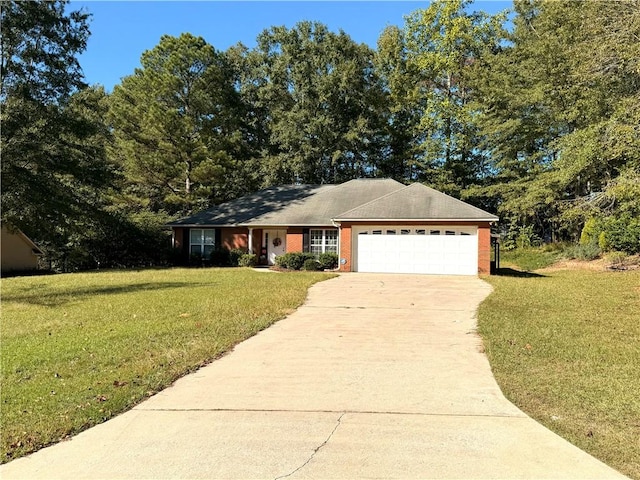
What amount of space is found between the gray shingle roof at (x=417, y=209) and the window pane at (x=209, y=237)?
8864 millimetres

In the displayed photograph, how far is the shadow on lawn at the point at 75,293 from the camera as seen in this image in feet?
45.0

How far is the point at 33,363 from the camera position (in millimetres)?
6922

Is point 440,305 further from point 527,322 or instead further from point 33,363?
point 33,363

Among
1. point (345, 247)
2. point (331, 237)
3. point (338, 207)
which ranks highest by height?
point (338, 207)

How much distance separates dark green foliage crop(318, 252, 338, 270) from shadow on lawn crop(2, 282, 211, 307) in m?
7.99

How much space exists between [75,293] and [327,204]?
15.1 m

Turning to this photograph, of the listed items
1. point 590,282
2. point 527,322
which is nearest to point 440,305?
point 527,322

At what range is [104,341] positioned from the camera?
8.21 meters

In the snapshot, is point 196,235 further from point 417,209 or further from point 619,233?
point 619,233

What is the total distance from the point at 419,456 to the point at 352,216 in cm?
1869

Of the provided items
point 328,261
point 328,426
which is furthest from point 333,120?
point 328,426

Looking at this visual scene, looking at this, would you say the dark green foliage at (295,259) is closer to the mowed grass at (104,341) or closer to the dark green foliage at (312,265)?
the dark green foliage at (312,265)

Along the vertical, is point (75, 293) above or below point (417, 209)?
below

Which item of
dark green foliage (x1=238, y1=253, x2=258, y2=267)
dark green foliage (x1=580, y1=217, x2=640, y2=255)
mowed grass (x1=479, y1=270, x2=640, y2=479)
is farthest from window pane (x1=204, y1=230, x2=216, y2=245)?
dark green foliage (x1=580, y1=217, x2=640, y2=255)
